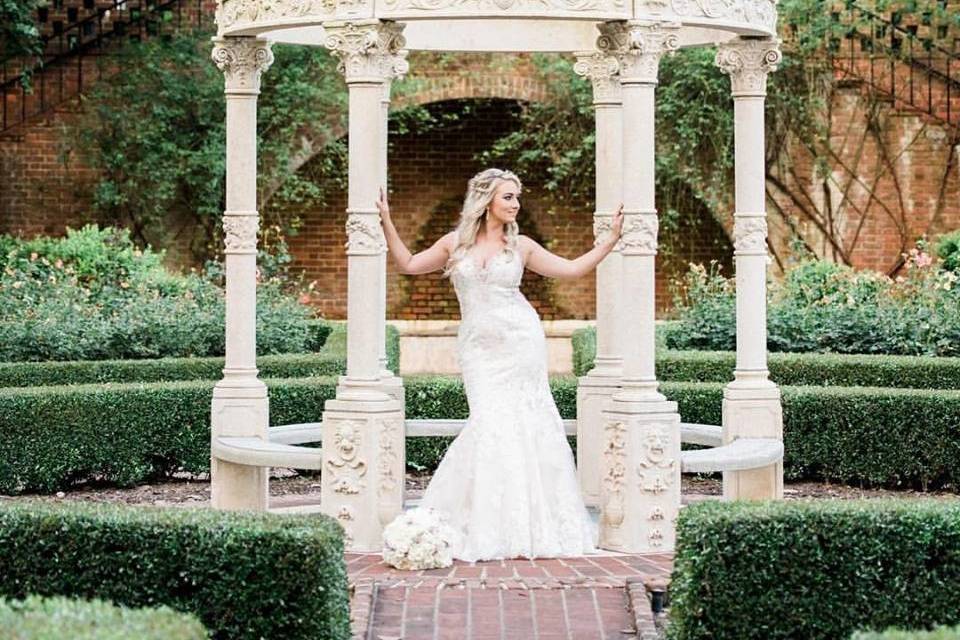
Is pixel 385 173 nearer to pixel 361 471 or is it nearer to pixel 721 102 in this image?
pixel 361 471

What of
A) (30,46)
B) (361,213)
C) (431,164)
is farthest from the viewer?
(431,164)

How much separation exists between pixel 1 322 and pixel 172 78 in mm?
6476

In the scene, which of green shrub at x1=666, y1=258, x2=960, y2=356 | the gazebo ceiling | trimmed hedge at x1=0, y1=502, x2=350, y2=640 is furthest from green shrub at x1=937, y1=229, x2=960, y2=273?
trimmed hedge at x1=0, y1=502, x2=350, y2=640

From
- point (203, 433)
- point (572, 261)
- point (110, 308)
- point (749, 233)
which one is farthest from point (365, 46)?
point (110, 308)

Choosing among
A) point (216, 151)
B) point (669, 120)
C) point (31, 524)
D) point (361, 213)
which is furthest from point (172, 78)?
point (31, 524)

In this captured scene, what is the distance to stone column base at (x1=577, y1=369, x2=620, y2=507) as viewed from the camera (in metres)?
9.71

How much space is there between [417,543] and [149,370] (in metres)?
5.33

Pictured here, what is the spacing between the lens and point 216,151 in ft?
65.7

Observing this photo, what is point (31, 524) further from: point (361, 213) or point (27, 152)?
point (27, 152)

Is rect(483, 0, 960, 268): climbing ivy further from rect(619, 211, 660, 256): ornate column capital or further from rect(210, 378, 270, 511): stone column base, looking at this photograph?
rect(619, 211, 660, 256): ornate column capital

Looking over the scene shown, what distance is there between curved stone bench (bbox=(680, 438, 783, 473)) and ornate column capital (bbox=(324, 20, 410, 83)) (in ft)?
7.87

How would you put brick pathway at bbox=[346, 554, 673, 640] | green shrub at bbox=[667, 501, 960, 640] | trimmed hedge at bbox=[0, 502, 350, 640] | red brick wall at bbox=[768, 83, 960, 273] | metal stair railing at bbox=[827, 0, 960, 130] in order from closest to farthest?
trimmed hedge at bbox=[0, 502, 350, 640] → green shrub at bbox=[667, 501, 960, 640] → brick pathway at bbox=[346, 554, 673, 640] → metal stair railing at bbox=[827, 0, 960, 130] → red brick wall at bbox=[768, 83, 960, 273]

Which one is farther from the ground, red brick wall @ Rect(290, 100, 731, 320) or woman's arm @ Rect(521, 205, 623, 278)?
red brick wall @ Rect(290, 100, 731, 320)

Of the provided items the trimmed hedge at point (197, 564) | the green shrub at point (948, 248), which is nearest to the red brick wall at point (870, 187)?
the green shrub at point (948, 248)
